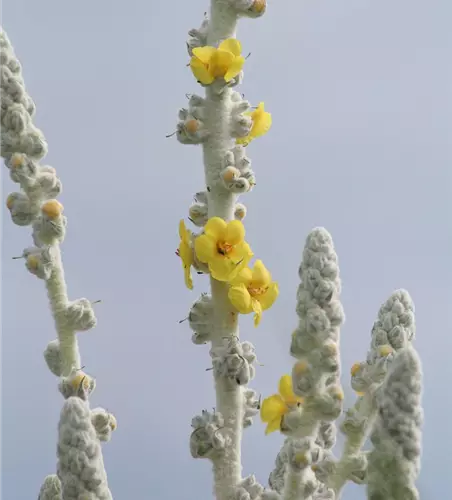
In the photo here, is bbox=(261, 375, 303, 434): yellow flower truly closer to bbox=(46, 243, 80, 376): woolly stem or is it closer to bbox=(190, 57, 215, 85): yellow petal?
bbox=(46, 243, 80, 376): woolly stem

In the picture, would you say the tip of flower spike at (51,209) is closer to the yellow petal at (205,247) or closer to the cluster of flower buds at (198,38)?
the yellow petal at (205,247)

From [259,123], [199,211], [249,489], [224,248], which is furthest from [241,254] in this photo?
[249,489]

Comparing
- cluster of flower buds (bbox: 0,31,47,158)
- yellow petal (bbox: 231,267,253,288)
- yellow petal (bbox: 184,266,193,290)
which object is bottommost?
yellow petal (bbox: 231,267,253,288)

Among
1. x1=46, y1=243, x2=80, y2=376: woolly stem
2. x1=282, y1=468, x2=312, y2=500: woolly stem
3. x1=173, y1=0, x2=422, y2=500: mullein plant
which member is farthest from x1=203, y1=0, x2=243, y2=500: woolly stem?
x1=46, y1=243, x2=80, y2=376: woolly stem

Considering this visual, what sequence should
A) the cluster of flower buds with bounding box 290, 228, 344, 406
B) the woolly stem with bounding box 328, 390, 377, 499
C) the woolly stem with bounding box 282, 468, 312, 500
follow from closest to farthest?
the cluster of flower buds with bounding box 290, 228, 344, 406, the woolly stem with bounding box 282, 468, 312, 500, the woolly stem with bounding box 328, 390, 377, 499

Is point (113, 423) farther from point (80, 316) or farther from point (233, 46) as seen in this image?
point (233, 46)

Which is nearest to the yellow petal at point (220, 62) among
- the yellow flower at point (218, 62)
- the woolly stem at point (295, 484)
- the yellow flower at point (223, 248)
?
the yellow flower at point (218, 62)

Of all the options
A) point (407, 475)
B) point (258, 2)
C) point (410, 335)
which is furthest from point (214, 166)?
point (407, 475)

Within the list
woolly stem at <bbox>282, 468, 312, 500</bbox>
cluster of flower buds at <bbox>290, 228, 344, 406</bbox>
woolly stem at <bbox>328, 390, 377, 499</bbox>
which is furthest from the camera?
woolly stem at <bbox>328, 390, 377, 499</bbox>

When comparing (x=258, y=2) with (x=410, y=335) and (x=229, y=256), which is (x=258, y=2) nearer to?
(x=229, y=256)
